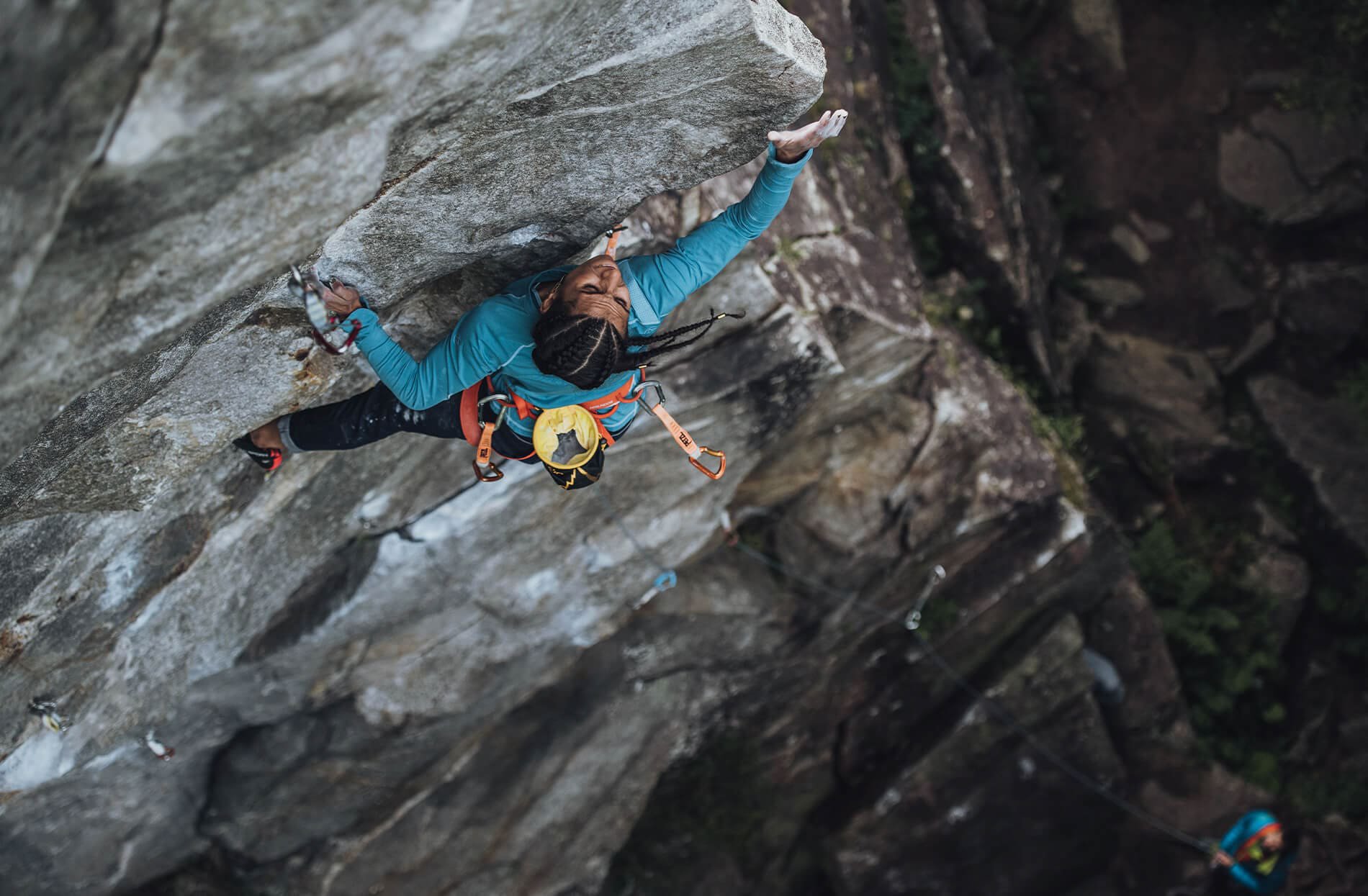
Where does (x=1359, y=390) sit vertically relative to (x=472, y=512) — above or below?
below

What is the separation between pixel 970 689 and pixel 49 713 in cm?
894

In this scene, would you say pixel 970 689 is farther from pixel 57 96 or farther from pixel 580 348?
pixel 57 96

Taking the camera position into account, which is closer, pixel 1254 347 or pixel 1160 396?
pixel 1160 396

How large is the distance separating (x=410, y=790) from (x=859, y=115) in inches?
307

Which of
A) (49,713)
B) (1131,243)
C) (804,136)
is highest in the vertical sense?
(804,136)

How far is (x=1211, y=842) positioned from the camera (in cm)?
1169

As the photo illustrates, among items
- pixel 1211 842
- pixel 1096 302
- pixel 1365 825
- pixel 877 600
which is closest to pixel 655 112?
pixel 877 600

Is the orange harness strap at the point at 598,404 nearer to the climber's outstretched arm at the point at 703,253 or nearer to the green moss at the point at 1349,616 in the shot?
the climber's outstretched arm at the point at 703,253

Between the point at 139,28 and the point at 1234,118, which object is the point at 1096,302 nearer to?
the point at 1234,118

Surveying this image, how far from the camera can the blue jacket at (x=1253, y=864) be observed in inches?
448

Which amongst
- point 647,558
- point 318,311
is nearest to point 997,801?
point 647,558

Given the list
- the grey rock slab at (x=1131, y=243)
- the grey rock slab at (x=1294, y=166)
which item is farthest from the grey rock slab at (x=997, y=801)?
the grey rock slab at (x=1294, y=166)

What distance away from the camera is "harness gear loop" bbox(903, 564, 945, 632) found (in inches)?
385

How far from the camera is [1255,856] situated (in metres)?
11.3
